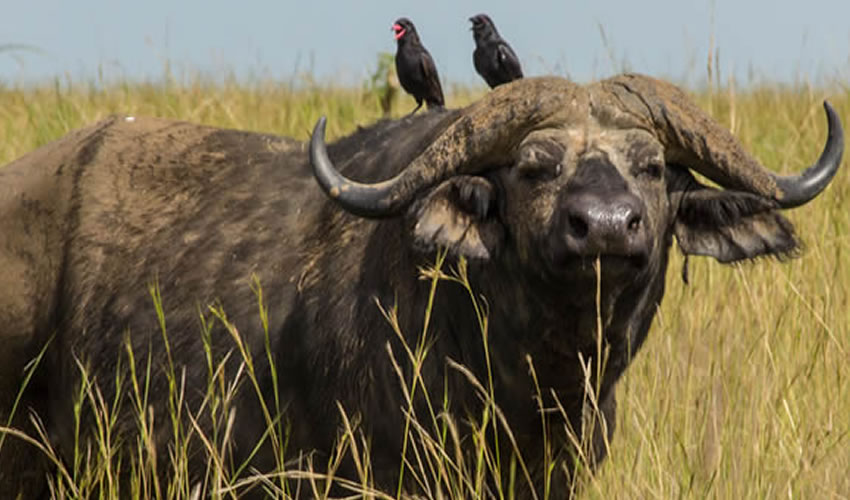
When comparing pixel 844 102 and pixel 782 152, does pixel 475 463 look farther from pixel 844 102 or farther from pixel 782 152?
pixel 844 102

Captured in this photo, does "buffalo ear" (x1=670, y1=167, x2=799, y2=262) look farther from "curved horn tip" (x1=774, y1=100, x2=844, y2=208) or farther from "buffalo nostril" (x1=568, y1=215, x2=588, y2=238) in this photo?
"buffalo nostril" (x1=568, y1=215, x2=588, y2=238)

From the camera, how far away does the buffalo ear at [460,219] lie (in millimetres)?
3904

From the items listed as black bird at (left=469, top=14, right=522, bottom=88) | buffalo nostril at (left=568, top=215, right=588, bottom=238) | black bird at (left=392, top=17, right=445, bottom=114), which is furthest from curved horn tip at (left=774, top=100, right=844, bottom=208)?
black bird at (left=392, top=17, right=445, bottom=114)

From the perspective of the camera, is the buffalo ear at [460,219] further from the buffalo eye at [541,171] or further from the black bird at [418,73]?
the black bird at [418,73]

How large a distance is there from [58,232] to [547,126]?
6.59 ft

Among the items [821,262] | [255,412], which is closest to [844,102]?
[821,262]

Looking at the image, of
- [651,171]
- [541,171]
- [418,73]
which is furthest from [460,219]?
[418,73]

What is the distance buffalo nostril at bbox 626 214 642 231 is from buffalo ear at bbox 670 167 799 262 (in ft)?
1.98

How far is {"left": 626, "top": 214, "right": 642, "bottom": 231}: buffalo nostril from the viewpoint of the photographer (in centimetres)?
350

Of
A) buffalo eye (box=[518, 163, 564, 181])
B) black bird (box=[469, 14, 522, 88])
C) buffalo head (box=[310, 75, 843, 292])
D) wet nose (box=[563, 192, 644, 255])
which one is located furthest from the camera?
black bird (box=[469, 14, 522, 88])

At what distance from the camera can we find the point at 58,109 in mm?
8812

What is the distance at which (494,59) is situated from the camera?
8.28 m

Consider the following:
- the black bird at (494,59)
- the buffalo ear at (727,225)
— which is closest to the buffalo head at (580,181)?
the buffalo ear at (727,225)

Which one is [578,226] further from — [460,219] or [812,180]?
[812,180]
